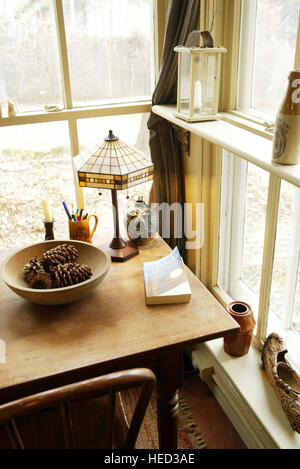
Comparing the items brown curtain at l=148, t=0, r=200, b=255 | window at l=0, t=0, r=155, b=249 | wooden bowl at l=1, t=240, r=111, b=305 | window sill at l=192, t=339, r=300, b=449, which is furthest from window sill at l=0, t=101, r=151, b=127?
window sill at l=192, t=339, r=300, b=449

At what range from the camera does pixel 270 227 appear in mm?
1443

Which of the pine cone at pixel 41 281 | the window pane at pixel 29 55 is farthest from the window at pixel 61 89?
the pine cone at pixel 41 281

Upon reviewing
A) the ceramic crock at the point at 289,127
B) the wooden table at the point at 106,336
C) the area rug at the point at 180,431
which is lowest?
the area rug at the point at 180,431

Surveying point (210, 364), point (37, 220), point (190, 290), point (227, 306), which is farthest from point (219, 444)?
point (37, 220)

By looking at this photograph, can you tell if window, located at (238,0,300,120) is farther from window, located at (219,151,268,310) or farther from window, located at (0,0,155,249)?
window, located at (0,0,155,249)

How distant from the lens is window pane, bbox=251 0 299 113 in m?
1.32

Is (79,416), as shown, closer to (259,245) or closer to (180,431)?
(180,431)

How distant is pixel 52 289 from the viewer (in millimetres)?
1281

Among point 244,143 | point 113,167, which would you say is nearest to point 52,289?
point 113,167

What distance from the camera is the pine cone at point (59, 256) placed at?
140cm

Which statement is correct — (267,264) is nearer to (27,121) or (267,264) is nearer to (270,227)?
(270,227)

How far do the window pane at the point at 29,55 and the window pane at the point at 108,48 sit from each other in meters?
0.08

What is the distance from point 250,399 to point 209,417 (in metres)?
0.45

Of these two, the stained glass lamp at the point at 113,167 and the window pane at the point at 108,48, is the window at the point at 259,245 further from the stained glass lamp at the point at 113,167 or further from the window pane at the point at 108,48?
the window pane at the point at 108,48
